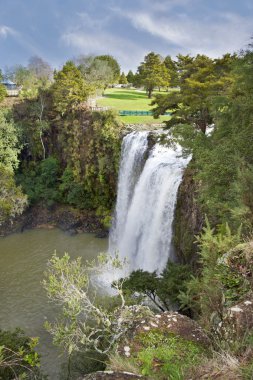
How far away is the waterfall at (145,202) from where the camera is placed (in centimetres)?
1825

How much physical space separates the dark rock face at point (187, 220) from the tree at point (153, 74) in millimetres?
30404

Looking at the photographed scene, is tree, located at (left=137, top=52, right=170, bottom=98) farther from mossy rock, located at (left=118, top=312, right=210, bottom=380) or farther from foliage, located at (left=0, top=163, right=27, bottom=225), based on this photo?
mossy rock, located at (left=118, top=312, right=210, bottom=380)

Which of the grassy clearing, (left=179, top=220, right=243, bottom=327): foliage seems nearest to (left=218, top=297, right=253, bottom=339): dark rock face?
(left=179, top=220, right=243, bottom=327): foliage

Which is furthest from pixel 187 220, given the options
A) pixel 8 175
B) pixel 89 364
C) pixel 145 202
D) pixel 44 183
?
pixel 44 183

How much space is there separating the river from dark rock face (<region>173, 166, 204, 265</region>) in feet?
22.7

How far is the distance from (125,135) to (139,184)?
558cm

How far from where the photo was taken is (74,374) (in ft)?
37.3

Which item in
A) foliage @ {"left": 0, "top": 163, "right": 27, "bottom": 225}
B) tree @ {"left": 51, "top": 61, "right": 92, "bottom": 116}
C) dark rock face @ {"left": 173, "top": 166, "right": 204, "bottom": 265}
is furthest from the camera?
tree @ {"left": 51, "top": 61, "right": 92, "bottom": 116}

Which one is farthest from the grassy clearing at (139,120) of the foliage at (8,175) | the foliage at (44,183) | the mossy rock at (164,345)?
the mossy rock at (164,345)

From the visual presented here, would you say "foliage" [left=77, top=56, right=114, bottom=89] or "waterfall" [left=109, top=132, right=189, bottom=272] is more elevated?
"foliage" [left=77, top=56, right=114, bottom=89]

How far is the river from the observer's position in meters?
15.9

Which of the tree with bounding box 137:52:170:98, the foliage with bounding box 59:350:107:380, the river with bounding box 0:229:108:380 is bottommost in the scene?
the river with bounding box 0:229:108:380

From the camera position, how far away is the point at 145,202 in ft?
67.3

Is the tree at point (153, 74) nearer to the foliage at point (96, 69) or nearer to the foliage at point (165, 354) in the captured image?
the foliage at point (96, 69)
